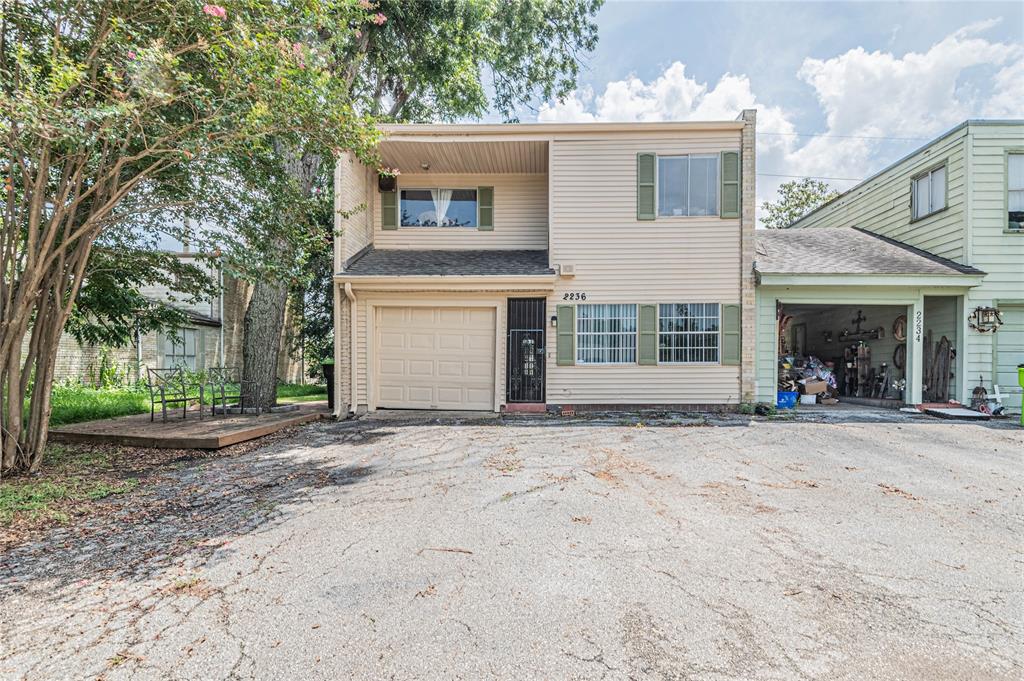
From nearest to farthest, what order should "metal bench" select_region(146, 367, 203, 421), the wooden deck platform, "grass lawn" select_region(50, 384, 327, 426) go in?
1. the wooden deck platform
2. "metal bench" select_region(146, 367, 203, 421)
3. "grass lawn" select_region(50, 384, 327, 426)

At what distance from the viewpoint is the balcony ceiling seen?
9211 mm

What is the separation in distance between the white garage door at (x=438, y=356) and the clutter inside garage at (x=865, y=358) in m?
6.15

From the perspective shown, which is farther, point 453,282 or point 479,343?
point 479,343

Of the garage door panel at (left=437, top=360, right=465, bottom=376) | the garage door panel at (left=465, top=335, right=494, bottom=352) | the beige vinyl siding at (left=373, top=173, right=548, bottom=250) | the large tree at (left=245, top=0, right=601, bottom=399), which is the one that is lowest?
the garage door panel at (left=437, top=360, right=465, bottom=376)

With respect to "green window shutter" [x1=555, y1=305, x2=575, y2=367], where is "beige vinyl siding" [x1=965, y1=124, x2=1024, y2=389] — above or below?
above

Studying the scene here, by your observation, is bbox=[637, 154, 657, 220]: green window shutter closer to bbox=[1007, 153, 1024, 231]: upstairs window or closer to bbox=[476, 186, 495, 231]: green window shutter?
bbox=[476, 186, 495, 231]: green window shutter

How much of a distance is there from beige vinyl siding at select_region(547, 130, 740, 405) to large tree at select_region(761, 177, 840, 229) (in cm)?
1763

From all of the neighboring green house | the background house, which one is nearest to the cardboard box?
the neighboring green house

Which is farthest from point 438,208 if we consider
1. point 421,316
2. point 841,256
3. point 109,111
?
point 841,256

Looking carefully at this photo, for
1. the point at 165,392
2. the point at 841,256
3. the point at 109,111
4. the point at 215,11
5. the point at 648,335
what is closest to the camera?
the point at 109,111

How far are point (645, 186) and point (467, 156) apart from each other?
3.72 meters

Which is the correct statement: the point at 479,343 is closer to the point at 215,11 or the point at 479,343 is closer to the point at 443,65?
the point at 215,11

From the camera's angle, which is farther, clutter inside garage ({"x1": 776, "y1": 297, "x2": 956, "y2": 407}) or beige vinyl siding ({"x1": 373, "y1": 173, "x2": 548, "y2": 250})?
beige vinyl siding ({"x1": 373, "y1": 173, "x2": 548, "y2": 250})

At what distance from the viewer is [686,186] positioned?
9.33 meters
